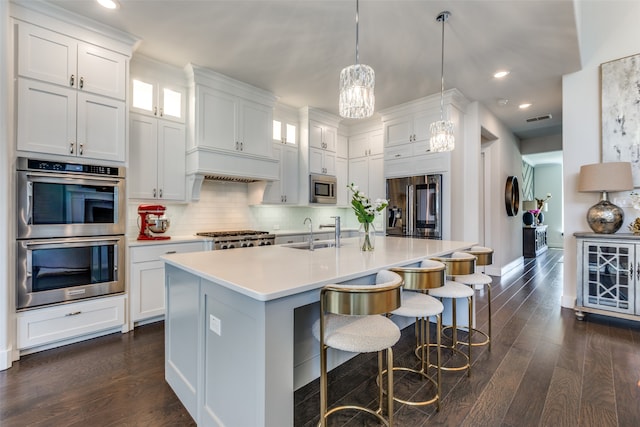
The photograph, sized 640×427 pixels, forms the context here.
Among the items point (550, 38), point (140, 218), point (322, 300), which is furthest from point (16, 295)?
point (550, 38)

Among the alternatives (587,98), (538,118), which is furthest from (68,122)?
(538,118)

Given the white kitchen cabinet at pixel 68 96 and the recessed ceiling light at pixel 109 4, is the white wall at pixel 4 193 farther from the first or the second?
the recessed ceiling light at pixel 109 4

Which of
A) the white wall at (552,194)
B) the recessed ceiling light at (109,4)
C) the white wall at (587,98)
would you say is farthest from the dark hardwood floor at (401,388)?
the white wall at (552,194)

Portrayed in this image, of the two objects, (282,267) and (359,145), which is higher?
(359,145)

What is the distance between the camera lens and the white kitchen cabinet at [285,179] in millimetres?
4539

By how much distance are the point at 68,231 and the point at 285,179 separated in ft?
9.35

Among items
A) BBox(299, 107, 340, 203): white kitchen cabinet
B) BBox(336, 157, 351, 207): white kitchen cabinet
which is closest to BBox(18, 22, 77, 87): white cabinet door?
BBox(299, 107, 340, 203): white kitchen cabinet

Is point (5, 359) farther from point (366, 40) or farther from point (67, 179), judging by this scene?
point (366, 40)

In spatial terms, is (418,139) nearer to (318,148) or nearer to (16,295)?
(318,148)

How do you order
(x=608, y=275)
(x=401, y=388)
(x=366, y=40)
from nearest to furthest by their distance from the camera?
(x=401, y=388) → (x=366, y=40) → (x=608, y=275)

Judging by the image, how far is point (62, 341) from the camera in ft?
8.50

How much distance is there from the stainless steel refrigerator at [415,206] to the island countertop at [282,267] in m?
1.91

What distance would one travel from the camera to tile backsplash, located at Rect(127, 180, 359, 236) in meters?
3.75

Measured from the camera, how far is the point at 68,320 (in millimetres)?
2582
